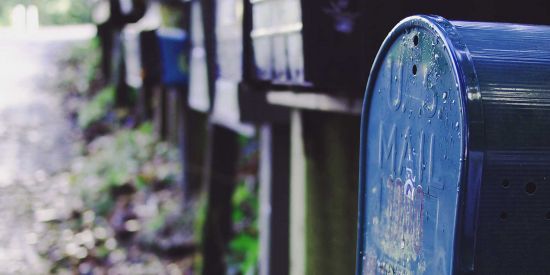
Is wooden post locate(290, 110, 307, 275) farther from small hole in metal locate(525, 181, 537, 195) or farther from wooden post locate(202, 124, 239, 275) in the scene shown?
wooden post locate(202, 124, 239, 275)

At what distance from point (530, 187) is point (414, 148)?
0.98 feet

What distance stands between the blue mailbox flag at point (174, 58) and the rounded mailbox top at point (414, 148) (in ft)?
16.7

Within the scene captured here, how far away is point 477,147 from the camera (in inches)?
47.9

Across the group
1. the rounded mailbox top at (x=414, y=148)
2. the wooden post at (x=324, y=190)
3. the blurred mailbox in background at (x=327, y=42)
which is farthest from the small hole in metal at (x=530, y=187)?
the wooden post at (x=324, y=190)

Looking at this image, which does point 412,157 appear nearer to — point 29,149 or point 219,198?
point 219,198

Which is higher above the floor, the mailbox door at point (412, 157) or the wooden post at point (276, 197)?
the mailbox door at point (412, 157)

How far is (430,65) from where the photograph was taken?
1.39 metres

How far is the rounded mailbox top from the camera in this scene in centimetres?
128

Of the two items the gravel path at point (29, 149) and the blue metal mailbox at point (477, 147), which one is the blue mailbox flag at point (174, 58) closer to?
the gravel path at point (29, 149)

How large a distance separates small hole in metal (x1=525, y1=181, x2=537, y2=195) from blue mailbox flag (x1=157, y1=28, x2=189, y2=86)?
18.3 ft

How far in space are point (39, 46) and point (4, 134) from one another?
7540mm

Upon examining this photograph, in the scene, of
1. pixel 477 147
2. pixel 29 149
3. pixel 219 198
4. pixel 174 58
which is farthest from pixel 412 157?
pixel 29 149

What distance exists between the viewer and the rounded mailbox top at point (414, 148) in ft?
4.21

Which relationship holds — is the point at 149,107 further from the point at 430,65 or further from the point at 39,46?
the point at 430,65
